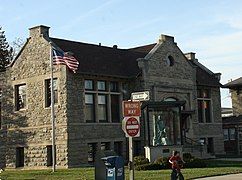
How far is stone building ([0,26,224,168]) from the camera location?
32531 mm

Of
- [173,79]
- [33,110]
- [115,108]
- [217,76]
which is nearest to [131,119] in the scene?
[33,110]

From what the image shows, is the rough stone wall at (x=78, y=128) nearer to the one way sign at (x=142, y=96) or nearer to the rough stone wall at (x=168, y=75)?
the rough stone wall at (x=168, y=75)

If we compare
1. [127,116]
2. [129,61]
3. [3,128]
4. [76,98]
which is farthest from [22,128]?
[127,116]

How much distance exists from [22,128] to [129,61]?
10.1m

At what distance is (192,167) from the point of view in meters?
29.3

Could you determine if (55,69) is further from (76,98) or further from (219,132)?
(219,132)

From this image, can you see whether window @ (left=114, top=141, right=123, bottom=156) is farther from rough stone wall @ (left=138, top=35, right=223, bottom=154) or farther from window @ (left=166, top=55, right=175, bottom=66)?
window @ (left=166, top=55, right=175, bottom=66)

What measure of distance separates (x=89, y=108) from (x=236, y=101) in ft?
86.6

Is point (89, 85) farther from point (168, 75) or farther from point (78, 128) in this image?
point (168, 75)

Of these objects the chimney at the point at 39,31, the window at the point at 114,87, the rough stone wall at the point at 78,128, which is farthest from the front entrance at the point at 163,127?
the chimney at the point at 39,31

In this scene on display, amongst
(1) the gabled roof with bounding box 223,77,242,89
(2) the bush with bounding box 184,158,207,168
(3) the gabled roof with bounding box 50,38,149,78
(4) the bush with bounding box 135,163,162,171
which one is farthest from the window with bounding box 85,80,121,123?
(1) the gabled roof with bounding box 223,77,242,89

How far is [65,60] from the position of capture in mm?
31250

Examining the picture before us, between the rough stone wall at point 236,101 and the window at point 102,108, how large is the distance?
80.4ft

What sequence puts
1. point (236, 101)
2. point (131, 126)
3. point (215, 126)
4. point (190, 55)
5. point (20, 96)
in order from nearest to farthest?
point (131, 126), point (20, 96), point (215, 126), point (190, 55), point (236, 101)
